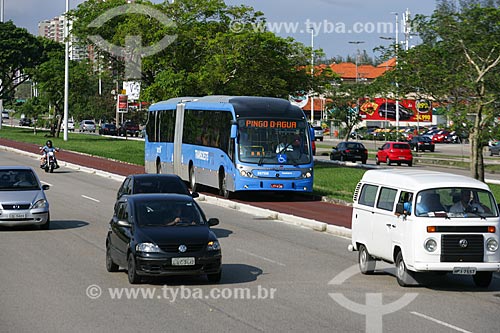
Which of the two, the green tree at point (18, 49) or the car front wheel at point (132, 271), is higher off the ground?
the green tree at point (18, 49)

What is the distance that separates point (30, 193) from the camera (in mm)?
23672

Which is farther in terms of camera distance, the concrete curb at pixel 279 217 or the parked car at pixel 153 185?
the concrete curb at pixel 279 217

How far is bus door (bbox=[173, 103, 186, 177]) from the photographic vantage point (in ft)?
130

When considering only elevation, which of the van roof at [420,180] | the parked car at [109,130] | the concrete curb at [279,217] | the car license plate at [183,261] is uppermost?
the parked car at [109,130]

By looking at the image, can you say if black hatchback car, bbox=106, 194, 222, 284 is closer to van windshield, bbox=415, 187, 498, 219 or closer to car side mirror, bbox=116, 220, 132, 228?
car side mirror, bbox=116, 220, 132, 228

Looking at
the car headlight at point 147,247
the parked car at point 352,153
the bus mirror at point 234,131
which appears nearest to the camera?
the car headlight at point 147,247

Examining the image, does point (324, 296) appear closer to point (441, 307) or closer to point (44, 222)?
point (441, 307)

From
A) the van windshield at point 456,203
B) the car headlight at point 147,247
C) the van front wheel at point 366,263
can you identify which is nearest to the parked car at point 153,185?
the van front wheel at point 366,263

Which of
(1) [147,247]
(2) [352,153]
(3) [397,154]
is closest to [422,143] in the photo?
(2) [352,153]

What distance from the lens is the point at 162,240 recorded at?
1491 cm

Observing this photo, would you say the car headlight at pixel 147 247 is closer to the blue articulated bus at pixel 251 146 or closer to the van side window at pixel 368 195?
the van side window at pixel 368 195

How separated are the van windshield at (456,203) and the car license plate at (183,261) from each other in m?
3.71

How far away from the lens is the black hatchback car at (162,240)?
14.8 metres

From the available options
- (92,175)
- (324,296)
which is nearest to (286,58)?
(92,175)
